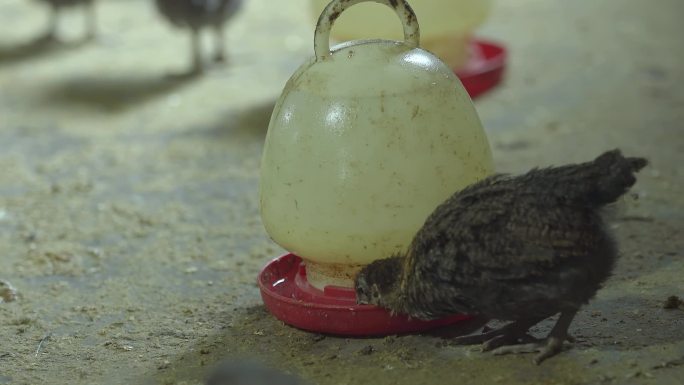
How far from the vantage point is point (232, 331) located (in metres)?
3.42

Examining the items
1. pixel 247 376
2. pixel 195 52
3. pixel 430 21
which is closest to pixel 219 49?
pixel 195 52

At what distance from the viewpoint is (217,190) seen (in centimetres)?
493

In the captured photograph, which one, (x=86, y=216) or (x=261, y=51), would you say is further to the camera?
(x=261, y=51)

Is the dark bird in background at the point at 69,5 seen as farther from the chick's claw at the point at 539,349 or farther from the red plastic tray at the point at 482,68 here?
the chick's claw at the point at 539,349

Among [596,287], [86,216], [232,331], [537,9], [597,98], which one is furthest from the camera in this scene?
[537,9]

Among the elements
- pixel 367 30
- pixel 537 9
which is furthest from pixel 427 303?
pixel 537 9

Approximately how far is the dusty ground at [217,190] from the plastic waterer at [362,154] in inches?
11.4

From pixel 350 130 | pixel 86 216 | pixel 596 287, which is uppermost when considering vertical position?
pixel 350 130

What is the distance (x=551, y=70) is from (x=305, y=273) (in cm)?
366

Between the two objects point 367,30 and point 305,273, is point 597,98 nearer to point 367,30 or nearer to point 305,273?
point 367,30

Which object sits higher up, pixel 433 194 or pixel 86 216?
pixel 433 194

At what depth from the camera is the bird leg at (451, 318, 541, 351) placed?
312cm

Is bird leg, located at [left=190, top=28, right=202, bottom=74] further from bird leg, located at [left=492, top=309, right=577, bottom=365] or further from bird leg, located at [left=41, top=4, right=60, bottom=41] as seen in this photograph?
bird leg, located at [left=492, top=309, right=577, bottom=365]

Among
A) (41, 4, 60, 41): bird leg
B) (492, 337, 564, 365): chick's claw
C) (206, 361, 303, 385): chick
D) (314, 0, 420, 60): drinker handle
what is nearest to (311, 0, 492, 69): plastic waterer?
(314, 0, 420, 60): drinker handle
